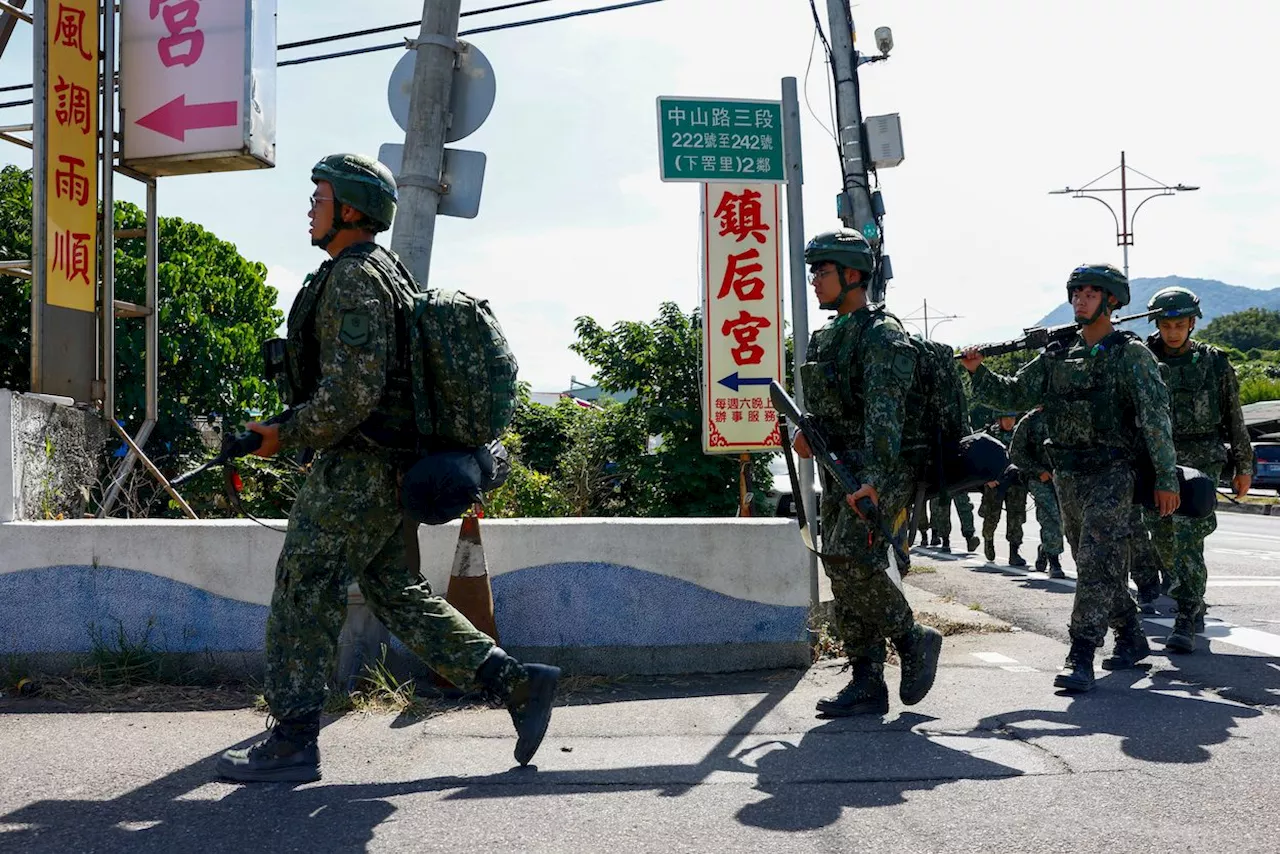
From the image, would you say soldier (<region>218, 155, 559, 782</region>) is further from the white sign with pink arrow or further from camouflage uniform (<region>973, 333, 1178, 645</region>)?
the white sign with pink arrow

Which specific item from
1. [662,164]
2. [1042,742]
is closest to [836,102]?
[662,164]

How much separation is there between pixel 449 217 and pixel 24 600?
247 centimetres

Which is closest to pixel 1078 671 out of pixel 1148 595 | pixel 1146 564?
pixel 1146 564

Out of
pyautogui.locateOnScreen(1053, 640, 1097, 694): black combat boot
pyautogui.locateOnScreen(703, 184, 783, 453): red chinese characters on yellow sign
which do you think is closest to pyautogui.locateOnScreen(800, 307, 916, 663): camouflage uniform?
pyautogui.locateOnScreen(1053, 640, 1097, 694): black combat boot

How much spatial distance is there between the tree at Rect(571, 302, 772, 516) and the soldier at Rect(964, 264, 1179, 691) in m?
4.61

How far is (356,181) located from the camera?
3791mm

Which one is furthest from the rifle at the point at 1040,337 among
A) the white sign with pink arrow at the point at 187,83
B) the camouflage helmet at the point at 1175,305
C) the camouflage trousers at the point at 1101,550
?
the white sign with pink arrow at the point at 187,83

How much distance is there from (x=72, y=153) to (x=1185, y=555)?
6.17 m

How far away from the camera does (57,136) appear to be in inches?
239

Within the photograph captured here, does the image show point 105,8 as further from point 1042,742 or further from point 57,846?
point 1042,742

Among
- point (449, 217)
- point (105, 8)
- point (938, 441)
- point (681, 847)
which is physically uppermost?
point (105, 8)

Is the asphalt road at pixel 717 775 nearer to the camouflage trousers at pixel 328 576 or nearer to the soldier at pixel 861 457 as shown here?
the soldier at pixel 861 457

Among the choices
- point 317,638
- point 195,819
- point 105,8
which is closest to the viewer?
point 195,819

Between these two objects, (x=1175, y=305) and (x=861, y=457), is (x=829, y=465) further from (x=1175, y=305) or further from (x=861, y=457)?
(x=1175, y=305)
